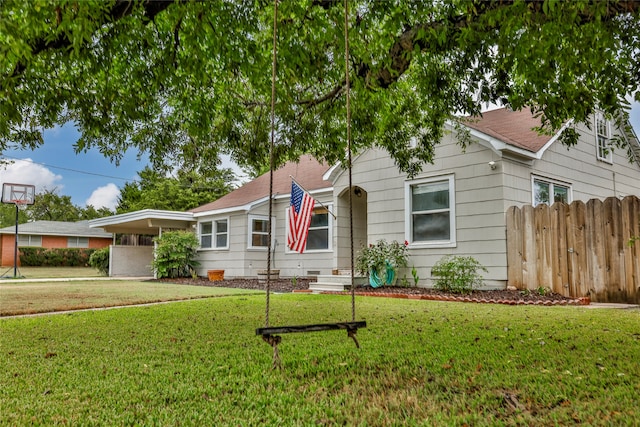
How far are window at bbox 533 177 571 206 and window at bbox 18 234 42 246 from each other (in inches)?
1220

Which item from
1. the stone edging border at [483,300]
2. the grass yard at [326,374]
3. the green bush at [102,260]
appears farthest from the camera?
the green bush at [102,260]

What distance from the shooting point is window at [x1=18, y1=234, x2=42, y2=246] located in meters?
29.6

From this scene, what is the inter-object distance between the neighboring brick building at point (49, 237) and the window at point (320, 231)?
→ 75.3ft

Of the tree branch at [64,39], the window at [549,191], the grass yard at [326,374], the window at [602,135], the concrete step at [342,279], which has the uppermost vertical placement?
the window at [602,135]

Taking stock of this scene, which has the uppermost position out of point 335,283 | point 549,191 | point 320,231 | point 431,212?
point 549,191

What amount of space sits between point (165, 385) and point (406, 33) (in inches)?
174

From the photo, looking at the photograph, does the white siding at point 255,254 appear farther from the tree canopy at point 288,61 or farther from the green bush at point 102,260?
the tree canopy at point 288,61

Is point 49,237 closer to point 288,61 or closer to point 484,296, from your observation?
point 484,296

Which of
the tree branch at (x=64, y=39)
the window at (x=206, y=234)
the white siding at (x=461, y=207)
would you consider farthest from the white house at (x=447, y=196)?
the tree branch at (x=64, y=39)

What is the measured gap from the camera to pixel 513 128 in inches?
455

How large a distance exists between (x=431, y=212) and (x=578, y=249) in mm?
3192

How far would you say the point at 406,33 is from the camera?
5215mm

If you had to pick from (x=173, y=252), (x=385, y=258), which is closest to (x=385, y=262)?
(x=385, y=258)

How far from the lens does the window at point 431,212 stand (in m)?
10.2
